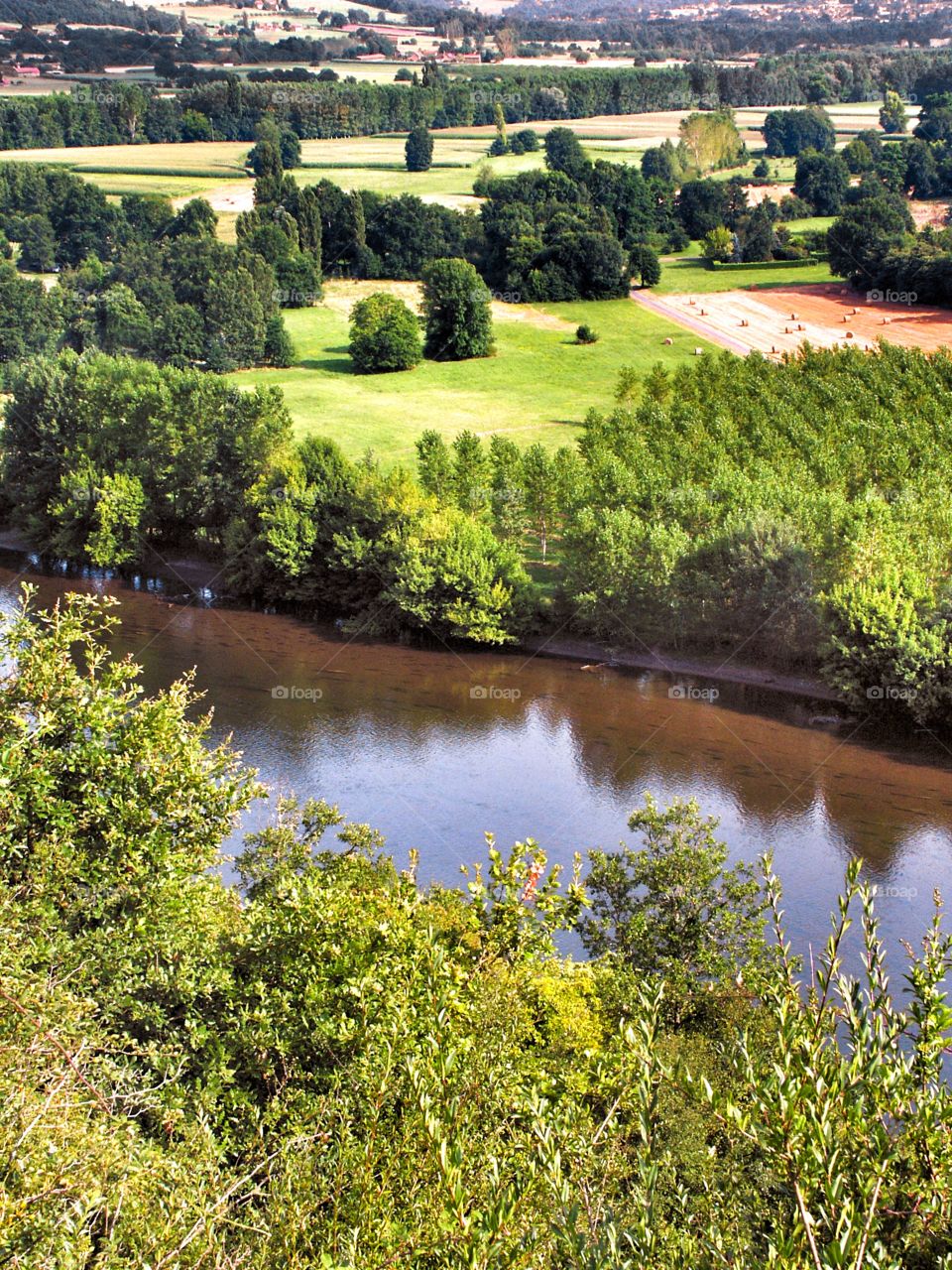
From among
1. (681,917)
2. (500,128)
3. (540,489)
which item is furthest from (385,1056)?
(500,128)

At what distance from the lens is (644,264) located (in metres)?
110

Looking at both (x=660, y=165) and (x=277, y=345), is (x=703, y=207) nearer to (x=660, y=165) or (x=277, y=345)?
(x=660, y=165)

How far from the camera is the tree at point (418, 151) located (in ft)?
458

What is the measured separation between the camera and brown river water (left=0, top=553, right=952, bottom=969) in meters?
37.2

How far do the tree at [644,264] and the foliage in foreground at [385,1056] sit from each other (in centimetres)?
8808

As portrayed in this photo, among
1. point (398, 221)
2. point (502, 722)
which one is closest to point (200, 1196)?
point (502, 722)

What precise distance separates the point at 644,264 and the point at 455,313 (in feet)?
81.6

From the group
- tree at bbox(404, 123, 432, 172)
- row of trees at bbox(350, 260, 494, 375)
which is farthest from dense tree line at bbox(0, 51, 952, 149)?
row of trees at bbox(350, 260, 494, 375)

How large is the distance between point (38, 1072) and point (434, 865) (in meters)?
20.5

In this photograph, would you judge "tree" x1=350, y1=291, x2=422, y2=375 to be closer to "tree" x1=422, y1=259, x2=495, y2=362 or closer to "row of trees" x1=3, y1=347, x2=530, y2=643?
"tree" x1=422, y1=259, x2=495, y2=362

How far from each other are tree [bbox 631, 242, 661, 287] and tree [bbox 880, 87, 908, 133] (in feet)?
230

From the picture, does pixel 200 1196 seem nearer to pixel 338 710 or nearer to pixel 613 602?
pixel 338 710

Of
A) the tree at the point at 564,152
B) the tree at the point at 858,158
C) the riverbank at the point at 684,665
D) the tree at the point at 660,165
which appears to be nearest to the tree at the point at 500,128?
the tree at the point at 564,152

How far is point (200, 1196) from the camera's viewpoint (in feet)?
47.7
